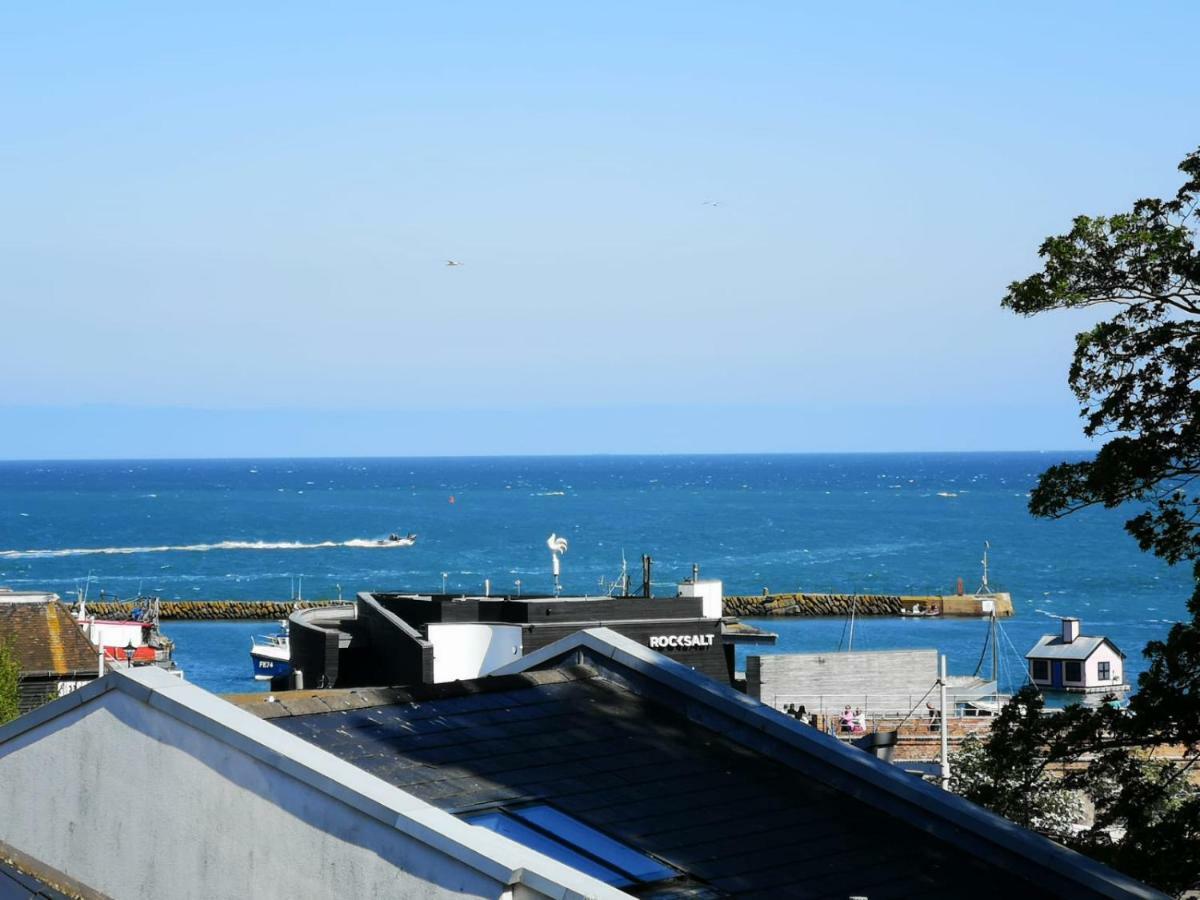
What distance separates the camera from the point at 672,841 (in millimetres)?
10453

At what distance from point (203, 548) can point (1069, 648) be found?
385 ft

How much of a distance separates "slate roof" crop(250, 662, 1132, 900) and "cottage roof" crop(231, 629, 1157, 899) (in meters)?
0.02

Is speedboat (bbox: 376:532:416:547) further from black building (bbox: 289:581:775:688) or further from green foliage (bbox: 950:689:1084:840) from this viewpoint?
green foliage (bbox: 950:689:1084:840)

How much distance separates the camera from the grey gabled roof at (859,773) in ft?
35.4

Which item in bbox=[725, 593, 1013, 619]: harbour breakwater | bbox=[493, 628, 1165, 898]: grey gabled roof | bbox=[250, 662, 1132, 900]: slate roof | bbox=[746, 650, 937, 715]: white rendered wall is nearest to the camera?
bbox=[250, 662, 1132, 900]: slate roof

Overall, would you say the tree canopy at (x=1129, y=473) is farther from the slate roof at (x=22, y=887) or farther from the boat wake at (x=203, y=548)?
the boat wake at (x=203, y=548)

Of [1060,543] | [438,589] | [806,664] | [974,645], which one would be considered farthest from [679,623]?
[1060,543]

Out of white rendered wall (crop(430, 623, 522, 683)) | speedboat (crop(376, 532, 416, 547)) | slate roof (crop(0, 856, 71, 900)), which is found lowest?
speedboat (crop(376, 532, 416, 547))

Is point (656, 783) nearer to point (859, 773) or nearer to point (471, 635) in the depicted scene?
point (859, 773)

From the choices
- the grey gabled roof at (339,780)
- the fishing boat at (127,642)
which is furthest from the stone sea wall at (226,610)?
the grey gabled roof at (339,780)

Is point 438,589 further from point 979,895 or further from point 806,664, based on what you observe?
point 979,895

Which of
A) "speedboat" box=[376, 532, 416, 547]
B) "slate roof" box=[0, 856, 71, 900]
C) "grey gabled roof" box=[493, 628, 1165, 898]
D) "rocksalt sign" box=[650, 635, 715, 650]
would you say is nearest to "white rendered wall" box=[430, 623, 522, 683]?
"rocksalt sign" box=[650, 635, 715, 650]

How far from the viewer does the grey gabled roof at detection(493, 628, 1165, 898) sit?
1080 centimetres

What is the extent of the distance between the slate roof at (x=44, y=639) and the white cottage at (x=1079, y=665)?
46.5 m
